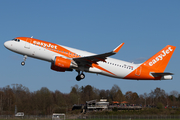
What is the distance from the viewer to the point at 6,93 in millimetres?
75688

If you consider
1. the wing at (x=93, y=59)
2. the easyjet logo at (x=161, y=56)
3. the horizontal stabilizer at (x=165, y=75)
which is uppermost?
the easyjet logo at (x=161, y=56)

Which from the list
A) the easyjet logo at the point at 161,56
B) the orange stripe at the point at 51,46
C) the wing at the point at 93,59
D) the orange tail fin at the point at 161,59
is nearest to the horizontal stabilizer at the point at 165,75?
the orange tail fin at the point at 161,59

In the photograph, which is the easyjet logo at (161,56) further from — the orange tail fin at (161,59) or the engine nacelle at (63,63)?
the engine nacelle at (63,63)

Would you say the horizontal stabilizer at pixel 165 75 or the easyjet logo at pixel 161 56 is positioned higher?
the easyjet logo at pixel 161 56

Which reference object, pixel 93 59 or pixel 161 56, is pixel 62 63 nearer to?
pixel 93 59

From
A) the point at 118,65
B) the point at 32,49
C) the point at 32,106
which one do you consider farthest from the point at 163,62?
the point at 32,106

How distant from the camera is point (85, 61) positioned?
3638 centimetres

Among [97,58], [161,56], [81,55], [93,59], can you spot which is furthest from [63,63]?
[161,56]

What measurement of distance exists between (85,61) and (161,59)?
13.2m

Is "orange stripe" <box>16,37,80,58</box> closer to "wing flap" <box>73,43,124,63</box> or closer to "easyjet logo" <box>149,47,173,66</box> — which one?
"wing flap" <box>73,43,124,63</box>

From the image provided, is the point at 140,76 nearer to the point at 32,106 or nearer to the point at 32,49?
the point at 32,49

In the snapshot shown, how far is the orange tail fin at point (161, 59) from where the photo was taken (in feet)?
135

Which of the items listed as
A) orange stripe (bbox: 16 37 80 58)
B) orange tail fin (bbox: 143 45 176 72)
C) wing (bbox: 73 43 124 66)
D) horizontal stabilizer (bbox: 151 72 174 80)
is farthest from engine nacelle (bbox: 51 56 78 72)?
horizontal stabilizer (bbox: 151 72 174 80)

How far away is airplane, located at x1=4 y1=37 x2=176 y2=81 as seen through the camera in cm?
3559
